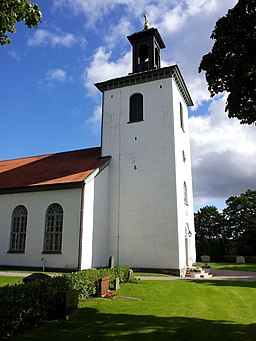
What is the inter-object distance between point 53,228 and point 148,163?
7.78 meters

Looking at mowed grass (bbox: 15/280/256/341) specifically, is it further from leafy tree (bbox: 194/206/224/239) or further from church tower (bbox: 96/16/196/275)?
leafy tree (bbox: 194/206/224/239)

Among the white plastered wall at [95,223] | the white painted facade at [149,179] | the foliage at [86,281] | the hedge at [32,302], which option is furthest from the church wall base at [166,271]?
the hedge at [32,302]

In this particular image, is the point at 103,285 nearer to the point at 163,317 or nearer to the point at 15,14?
the point at 163,317

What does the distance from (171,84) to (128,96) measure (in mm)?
3534

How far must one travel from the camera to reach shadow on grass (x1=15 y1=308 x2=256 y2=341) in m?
6.74

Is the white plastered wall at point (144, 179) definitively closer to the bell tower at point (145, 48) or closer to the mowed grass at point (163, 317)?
the bell tower at point (145, 48)

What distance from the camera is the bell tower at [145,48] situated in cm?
2348

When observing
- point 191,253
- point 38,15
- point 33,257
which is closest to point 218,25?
point 38,15

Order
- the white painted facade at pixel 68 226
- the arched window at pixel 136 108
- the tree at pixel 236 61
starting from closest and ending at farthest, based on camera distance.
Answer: the tree at pixel 236 61, the white painted facade at pixel 68 226, the arched window at pixel 136 108

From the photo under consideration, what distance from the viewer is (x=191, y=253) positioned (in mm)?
23016

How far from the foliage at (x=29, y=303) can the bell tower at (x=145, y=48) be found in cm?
1894

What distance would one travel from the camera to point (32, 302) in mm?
7590

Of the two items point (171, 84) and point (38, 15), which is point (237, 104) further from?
point (171, 84)

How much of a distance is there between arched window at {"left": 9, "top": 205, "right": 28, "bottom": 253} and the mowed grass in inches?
384
